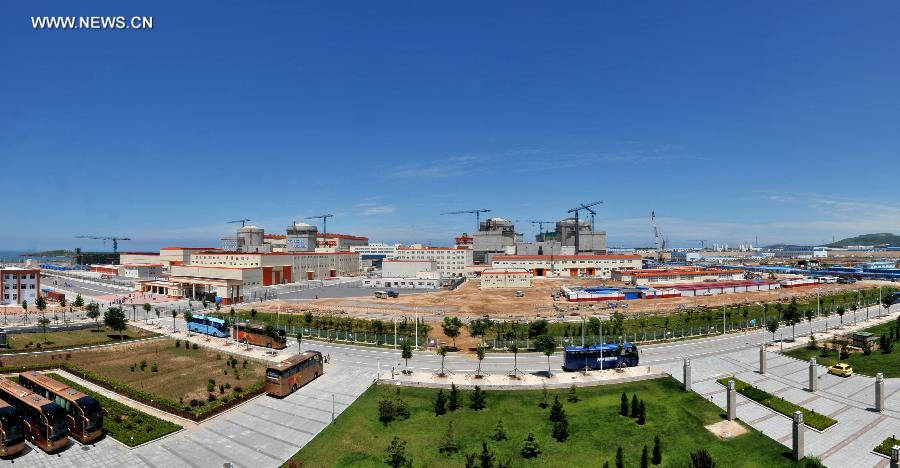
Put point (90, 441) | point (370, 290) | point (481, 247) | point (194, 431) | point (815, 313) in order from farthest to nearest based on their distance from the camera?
point (481, 247) < point (370, 290) < point (815, 313) < point (194, 431) < point (90, 441)

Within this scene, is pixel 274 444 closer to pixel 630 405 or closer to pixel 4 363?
pixel 630 405

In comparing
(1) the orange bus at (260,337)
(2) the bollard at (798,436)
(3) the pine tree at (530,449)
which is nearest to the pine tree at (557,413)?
(3) the pine tree at (530,449)

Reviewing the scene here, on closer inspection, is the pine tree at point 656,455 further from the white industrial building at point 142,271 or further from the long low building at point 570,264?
the white industrial building at point 142,271

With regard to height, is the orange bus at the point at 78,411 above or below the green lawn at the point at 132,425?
above

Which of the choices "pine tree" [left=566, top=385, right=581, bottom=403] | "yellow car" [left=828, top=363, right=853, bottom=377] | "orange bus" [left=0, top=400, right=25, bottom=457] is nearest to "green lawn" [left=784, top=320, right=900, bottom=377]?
"yellow car" [left=828, top=363, right=853, bottom=377]

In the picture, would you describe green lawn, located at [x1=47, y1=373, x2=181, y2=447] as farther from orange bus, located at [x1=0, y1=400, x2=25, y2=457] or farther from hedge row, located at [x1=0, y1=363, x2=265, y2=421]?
orange bus, located at [x1=0, y1=400, x2=25, y2=457]

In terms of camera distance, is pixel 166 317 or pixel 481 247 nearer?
pixel 166 317

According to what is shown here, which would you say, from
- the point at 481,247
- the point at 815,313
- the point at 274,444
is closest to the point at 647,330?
the point at 815,313
